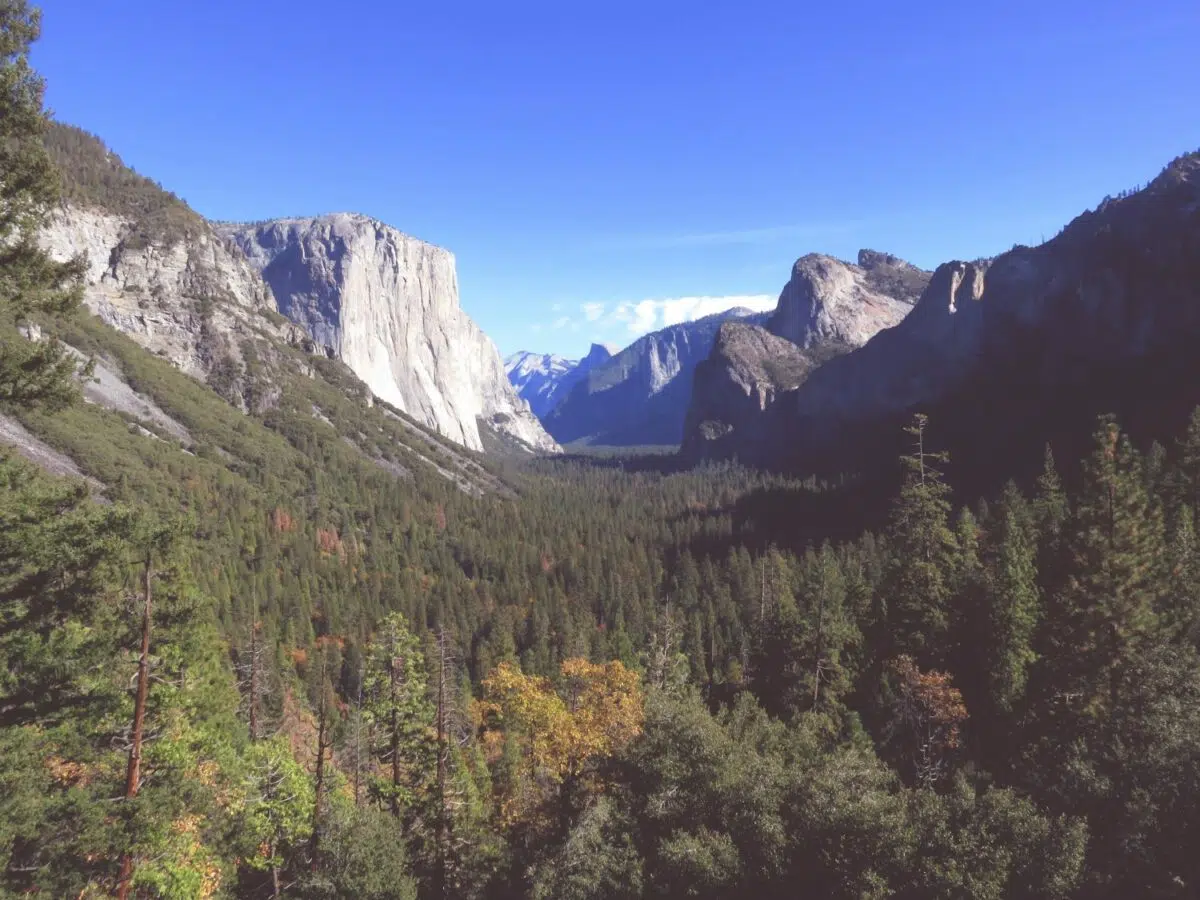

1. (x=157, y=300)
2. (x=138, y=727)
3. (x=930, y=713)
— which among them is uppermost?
(x=157, y=300)

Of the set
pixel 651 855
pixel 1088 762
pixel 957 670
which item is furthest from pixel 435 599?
pixel 1088 762

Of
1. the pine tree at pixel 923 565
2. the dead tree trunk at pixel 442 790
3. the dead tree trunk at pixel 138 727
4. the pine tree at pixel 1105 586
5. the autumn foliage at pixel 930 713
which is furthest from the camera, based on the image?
the pine tree at pixel 923 565

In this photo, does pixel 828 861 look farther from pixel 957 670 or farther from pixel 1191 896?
pixel 957 670

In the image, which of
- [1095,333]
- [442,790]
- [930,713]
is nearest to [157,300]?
[442,790]

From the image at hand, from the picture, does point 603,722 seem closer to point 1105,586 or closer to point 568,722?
point 568,722

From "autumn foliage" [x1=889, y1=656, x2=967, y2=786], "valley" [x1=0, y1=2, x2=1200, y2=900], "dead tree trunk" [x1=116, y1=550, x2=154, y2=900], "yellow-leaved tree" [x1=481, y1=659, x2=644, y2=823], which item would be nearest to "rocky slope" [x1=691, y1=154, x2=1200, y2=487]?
"valley" [x1=0, y1=2, x2=1200, y2=900]

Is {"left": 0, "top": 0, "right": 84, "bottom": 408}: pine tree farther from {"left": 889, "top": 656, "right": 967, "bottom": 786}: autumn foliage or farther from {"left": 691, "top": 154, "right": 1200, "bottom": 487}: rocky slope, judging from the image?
{"left": 691, "top": 154, "right": 1200, "bottom": 487}: rocky slope

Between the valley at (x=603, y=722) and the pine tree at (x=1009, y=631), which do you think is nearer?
the valley at (x=603, y=722)

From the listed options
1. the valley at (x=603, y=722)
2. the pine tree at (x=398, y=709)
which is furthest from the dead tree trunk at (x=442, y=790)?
the pine tree at (x=398, y=709)

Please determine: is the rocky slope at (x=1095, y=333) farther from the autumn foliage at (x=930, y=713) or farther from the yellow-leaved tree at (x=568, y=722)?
the yellow-leaved tree at (x=568, y=722)
